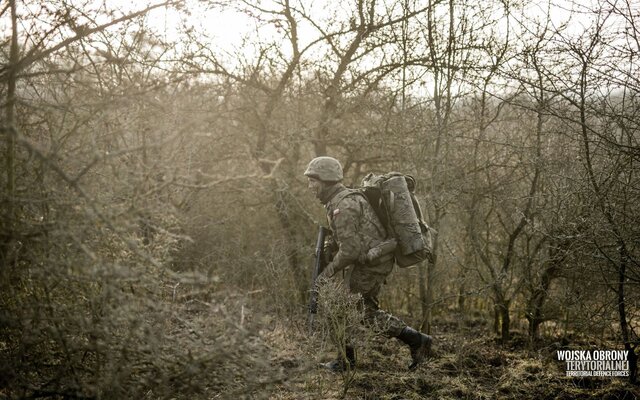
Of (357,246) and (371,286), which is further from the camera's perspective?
(371,286)

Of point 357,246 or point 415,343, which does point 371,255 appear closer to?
point 357,246

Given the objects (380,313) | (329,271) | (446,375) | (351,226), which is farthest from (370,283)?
(446,375)

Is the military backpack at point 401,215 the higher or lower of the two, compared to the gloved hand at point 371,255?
higher

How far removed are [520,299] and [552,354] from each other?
4.23 feet

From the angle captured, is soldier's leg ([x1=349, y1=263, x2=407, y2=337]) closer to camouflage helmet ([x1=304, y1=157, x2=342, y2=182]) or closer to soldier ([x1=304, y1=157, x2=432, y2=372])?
soldier ([x1=304, y1=157, x2=432, y2=372])

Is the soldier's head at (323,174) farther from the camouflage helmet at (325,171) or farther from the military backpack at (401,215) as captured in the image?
the military backpack at (401,215)

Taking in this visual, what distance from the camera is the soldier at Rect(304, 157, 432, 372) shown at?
188 inches

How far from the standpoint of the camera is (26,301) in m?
2.86

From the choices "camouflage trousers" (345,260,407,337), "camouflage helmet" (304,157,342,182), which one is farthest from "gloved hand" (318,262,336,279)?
"camouflage helmet" (304,157,342,182)

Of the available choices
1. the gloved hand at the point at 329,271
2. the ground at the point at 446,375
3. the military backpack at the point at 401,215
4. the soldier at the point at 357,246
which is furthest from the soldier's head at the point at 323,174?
the ground at the point at 446,375

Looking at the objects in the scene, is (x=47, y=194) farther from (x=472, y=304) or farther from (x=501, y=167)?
(x=472, y=304)

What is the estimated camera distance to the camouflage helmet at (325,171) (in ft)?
16.4

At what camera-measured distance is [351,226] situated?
4.77 metres

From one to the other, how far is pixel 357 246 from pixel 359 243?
0.03 m
